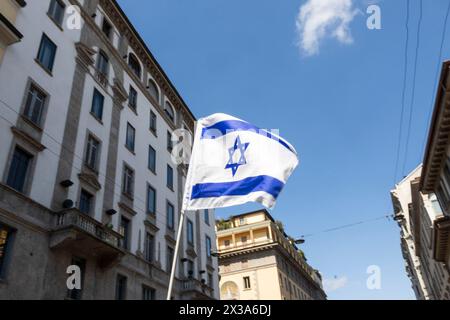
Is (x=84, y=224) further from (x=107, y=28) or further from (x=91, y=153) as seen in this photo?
(x=107, y=28)

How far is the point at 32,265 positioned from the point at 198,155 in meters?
9.76

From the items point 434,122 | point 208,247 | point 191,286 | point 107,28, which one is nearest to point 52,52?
point 107,28

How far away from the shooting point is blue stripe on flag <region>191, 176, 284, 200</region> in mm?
9555

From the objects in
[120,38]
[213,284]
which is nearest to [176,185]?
[213,284]

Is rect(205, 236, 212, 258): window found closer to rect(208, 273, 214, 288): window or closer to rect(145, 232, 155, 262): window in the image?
rect(208, 273, 214, 288): window

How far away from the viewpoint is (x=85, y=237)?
16672 millimetres

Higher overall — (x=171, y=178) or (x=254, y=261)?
(x=171, y=178)

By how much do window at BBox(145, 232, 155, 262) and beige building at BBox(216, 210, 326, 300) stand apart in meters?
32.3

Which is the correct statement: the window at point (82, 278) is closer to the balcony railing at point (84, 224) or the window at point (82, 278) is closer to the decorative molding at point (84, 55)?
the balcony railing at point (84, 224)

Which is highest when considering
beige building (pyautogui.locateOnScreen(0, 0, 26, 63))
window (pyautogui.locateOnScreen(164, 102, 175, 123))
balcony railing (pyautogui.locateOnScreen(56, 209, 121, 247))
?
window (pyautogui.locateOnScreen(164, 102, 175, 123))

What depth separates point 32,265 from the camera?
1467cm

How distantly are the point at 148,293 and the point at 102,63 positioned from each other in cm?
1652

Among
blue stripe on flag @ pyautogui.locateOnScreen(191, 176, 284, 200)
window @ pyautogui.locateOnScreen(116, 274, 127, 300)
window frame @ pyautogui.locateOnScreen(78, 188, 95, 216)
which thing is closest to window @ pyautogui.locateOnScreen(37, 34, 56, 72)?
window frame @ pyautogui.locateOnScreen(78, 188, 95, 216)
